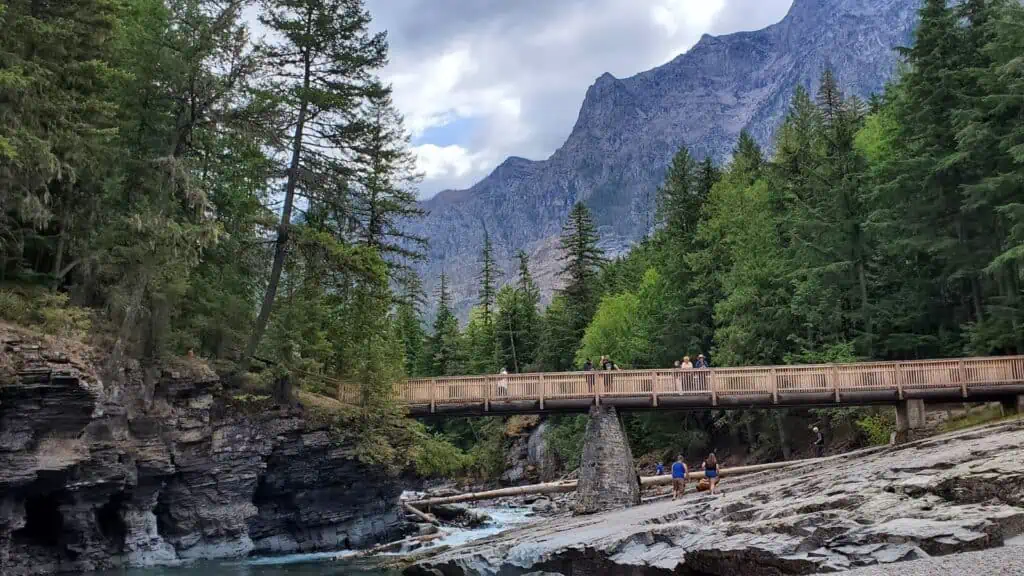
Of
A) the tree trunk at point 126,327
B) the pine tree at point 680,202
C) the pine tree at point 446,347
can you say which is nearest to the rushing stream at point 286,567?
the tree trunk at point 126,327

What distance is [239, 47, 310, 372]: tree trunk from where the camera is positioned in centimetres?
2732

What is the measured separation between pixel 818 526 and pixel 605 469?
14.4 metres

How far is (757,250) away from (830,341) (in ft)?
20.2

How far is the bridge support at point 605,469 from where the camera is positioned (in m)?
26.1

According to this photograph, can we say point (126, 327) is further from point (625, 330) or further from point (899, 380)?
point (625, 330)

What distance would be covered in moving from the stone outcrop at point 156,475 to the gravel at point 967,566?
744 inches

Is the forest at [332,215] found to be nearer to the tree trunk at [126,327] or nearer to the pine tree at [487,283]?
the tree trunk at [126,327]

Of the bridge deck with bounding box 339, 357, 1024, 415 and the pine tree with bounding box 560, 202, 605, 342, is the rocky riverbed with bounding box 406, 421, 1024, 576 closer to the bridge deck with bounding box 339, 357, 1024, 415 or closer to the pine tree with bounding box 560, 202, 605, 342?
the bridge deck with bounding box 339, 357, 1024, 415

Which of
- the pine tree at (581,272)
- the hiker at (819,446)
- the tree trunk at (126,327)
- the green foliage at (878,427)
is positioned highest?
the pine tree at (581,272)

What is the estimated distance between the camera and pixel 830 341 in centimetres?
3519

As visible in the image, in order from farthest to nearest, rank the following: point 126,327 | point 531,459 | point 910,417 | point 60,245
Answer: point 531,459 → point 910,417 → point 126,327 → point 60,245

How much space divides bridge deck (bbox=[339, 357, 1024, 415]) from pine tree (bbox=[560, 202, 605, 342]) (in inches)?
1210

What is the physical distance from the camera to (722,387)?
26.6m

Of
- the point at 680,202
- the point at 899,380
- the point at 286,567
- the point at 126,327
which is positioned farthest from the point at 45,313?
the point at 680,202
